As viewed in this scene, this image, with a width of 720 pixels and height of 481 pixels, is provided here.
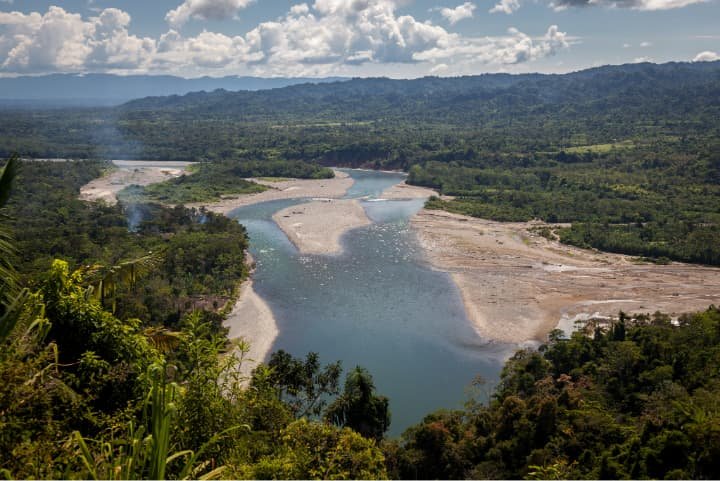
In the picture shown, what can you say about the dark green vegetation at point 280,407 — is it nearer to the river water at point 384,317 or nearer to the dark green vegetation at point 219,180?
the river water at point 384,317

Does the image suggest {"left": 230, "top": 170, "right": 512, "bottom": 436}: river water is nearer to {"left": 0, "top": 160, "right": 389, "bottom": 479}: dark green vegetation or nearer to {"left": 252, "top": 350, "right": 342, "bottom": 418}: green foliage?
{"left": 252, "top": 350, "right": 342, "bottom": 418}: green foliage

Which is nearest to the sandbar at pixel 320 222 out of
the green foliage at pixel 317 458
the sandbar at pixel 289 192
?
the sandbar at pixel 289 192

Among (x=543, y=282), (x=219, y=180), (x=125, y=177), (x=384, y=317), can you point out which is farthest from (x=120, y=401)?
(x=125, y=177)

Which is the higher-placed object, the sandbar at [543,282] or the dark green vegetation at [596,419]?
the dark green vegetation at [596,419]

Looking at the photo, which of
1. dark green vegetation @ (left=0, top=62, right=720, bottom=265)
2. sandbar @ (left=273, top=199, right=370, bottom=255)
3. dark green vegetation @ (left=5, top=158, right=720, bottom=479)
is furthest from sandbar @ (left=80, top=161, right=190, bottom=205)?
dark green vegetation @ (left=5, top=158, right=720, bottom=479)

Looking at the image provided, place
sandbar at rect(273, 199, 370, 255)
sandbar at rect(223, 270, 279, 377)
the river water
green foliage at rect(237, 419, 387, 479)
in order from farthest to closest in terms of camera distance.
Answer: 1. sandbar at rect(273, 199, 370, 255)
2. sandbar at rect(223, 270, 279, 377)
3. the river water
4. green foliage at rect(237, 419, 387, 479)

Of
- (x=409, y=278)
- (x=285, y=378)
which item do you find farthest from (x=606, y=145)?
(x=285, y=378)
